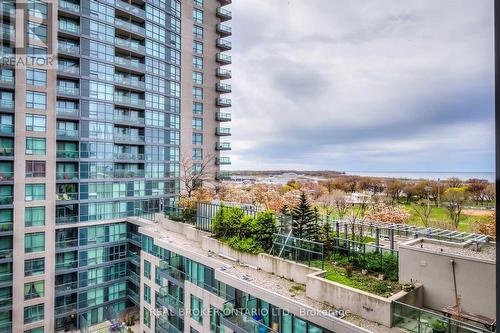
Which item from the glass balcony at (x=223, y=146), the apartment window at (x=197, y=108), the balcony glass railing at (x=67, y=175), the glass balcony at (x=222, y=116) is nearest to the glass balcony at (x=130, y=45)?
the apartment window at (x=197, y=108)

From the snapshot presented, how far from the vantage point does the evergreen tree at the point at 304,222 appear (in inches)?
196

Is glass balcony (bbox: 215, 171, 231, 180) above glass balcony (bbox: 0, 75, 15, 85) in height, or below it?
below

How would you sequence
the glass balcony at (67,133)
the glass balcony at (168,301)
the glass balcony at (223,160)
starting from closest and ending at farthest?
the glass balcony at (168,301), the glass balcony at (67,133), the glass balcony at (223,160)

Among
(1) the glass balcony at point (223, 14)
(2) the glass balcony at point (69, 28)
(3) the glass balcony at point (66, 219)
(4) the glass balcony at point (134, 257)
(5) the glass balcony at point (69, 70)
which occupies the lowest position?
(4) the glass balcony at point (134, 257)

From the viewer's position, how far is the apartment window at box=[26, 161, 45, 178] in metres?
8.34

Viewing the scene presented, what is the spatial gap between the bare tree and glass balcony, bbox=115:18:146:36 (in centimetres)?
493

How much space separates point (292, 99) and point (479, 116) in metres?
2.42

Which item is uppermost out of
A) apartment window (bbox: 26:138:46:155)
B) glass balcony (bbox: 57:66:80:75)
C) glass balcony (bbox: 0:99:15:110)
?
glass balcony (bbox: 57:66:80:75)

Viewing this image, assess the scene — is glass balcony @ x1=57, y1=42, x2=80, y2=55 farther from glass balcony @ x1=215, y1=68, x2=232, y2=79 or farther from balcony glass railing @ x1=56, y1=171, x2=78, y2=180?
glass balcony @ x1=215, y1=68, x2=232, y2=79

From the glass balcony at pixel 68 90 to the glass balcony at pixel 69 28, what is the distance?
1.66 m

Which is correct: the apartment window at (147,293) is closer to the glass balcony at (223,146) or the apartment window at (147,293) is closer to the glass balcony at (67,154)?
the glass balcony at (67,154)

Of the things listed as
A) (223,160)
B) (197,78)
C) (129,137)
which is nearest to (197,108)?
(197,78)

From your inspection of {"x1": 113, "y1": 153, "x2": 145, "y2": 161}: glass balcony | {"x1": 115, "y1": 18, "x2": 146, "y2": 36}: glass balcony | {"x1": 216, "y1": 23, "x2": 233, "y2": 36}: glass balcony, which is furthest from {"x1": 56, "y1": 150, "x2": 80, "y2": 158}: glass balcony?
{"x1": 216, "y1": 23, "x2": 233, "y2": 36}: glass balcony

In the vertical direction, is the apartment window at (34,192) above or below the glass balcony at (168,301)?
above
